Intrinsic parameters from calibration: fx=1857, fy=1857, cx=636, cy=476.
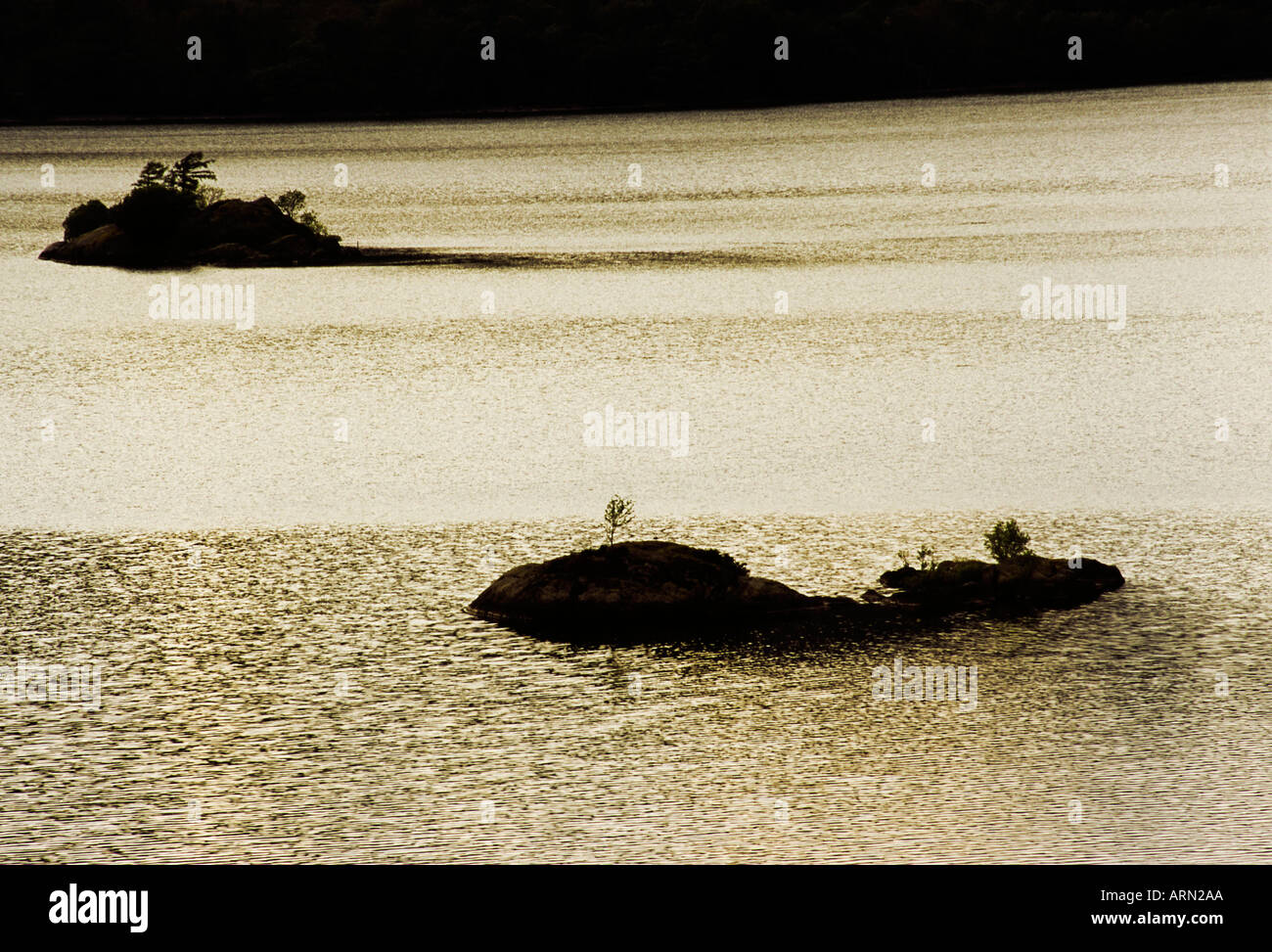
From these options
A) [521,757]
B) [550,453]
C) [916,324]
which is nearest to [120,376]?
[550,453]

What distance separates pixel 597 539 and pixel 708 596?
5224mm

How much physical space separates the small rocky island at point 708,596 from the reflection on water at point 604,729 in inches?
30.1

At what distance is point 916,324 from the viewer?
217 feet

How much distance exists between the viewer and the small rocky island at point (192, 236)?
94.4 metres

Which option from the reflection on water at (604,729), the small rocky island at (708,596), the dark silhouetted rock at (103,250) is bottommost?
the reflection on water at (604,729)

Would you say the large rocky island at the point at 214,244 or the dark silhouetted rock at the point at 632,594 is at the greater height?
the large rocky island at the point at 214,244

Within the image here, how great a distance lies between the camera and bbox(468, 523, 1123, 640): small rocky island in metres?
29.5

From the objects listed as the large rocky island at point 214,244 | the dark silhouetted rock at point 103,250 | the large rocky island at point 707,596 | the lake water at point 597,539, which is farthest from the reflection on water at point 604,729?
the dark silhouetted rock at point 103,250

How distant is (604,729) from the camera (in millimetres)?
25062

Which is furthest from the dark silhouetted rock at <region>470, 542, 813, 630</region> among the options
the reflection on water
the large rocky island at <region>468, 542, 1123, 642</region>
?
the reflection on water

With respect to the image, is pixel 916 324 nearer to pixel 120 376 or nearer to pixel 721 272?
pixel 721 272

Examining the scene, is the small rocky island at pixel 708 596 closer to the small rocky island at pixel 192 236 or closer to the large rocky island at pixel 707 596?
the large rocky island at pixel 707 596

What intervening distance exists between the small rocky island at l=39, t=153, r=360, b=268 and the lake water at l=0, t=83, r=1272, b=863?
13.9 meters

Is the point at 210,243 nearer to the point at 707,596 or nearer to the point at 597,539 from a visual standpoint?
the point at 597,539
